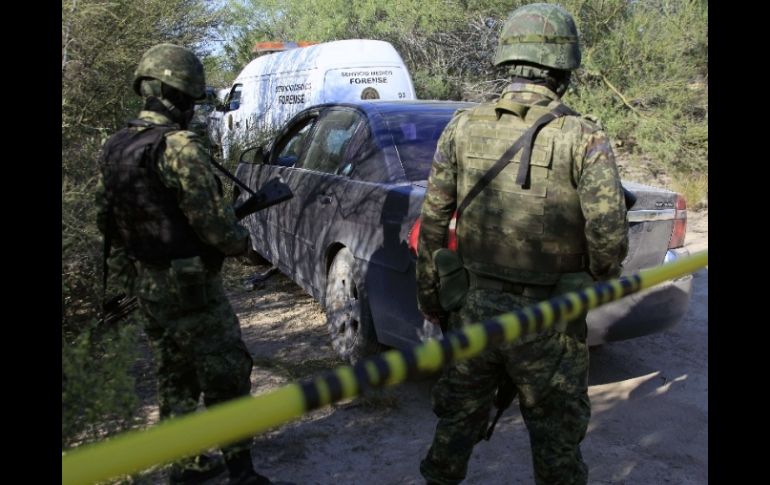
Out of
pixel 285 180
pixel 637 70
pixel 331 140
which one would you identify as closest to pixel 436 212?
pixel 331 140

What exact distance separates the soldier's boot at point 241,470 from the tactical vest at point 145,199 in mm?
861

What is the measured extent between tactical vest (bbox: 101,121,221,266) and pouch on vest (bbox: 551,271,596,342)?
1.39m

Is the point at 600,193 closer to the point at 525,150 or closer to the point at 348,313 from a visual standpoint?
the point at 525,150

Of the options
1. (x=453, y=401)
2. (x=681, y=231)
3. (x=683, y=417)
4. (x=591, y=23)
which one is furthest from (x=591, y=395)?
(x=591, y=23)

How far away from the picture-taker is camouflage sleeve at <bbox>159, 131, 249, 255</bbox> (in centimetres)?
257

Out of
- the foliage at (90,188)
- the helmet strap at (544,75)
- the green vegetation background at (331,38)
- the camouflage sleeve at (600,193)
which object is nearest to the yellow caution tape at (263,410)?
the camouflage sleeve at (600,193)

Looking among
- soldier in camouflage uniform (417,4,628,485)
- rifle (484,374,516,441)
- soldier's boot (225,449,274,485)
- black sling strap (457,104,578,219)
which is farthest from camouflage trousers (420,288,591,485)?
soldier's boot (225,449,274,485)

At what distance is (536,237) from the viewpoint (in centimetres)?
238

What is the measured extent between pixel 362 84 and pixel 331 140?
18.8 ft

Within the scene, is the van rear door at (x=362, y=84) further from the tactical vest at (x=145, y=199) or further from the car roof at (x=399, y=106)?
the tactical vest at (x=145, y=199)

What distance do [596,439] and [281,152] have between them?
3419 millimetres
